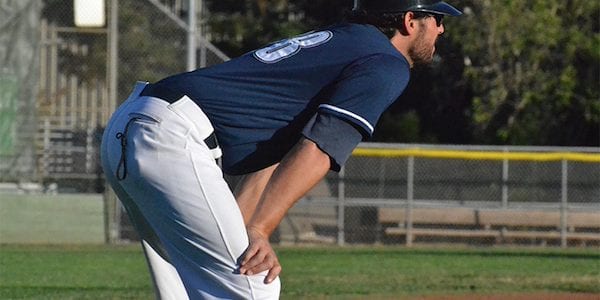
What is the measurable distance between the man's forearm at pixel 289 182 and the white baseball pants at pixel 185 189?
83 mm

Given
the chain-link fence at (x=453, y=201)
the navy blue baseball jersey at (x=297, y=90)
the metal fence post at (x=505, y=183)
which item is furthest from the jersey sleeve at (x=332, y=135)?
the metal fence post at (x=505, y=183)

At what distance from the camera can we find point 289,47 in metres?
4.10

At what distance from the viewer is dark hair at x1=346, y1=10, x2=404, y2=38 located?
4207 millimetres

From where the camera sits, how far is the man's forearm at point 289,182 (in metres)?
3.86

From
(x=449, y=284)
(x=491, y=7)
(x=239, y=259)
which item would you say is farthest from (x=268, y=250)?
(x=491, y=7)

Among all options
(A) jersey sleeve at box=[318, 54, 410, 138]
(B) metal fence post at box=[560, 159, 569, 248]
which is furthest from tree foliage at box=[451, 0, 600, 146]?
(A) jersey sleeve at box=[318, 54, 410, 138]

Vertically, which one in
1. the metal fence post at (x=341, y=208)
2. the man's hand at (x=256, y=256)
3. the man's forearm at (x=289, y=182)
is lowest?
the metal fence post at (x=341, y=208)

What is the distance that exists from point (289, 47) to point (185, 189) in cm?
55

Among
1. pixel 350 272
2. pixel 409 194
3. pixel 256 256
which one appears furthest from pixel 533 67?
pixel 256 256

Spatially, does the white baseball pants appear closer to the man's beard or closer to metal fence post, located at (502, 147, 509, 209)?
the man's beard

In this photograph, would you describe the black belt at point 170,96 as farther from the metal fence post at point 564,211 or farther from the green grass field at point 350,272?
the metal fence post at point 564,211

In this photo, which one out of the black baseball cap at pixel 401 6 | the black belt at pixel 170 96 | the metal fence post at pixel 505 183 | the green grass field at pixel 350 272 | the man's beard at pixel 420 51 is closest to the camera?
the black belt at pixel 170 96

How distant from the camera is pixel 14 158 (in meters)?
19.6

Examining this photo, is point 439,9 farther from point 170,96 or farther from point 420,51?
point 170,96
